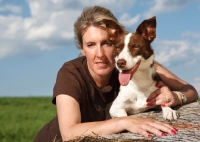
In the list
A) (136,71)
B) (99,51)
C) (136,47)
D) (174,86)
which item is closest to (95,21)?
(99,51)

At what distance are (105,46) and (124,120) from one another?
1297mm

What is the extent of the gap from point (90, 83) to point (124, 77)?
567mm

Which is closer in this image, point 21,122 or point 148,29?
point 148,29

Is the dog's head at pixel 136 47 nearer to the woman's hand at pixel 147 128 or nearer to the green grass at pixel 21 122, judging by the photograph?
the woman's hand at pixel 147 128

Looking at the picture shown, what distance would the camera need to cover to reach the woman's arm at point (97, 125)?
3.64m

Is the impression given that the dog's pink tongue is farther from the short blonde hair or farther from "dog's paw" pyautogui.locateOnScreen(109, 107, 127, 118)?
the short blonde hair

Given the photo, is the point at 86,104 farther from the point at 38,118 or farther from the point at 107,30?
the point at 38,118

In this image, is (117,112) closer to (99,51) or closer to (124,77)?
(124,77)

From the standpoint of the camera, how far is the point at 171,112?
4512 millimetres

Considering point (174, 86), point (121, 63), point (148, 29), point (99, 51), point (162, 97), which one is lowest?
point (162, 97)

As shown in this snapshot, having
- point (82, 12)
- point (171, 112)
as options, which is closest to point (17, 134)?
point (82, 12)

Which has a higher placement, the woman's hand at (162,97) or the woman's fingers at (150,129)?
the woman's hand at (162,97)

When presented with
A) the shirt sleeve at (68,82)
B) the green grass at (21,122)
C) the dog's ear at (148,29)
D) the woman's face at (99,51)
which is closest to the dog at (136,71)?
the dog's ear at (148,29)

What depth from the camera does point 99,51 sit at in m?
4.80
